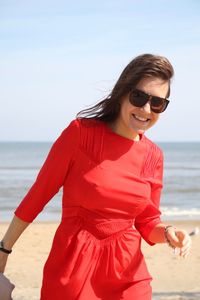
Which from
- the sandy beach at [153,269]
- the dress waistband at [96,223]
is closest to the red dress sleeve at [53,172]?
the dress waistband at [96,223]

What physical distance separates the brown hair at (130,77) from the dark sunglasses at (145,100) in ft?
0.15

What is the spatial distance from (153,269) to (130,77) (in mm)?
6913

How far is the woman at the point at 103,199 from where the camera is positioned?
2.83m

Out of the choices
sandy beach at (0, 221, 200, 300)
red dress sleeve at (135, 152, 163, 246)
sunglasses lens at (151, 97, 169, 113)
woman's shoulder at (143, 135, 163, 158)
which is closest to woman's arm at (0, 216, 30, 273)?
red dress sleeve at (135, 152, 163, 246)

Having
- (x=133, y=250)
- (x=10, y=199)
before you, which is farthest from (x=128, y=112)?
(x=10, y=199)

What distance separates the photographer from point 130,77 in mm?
2943

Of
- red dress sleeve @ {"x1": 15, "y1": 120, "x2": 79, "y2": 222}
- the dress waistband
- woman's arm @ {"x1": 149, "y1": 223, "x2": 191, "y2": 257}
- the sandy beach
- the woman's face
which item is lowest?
the sandy beach

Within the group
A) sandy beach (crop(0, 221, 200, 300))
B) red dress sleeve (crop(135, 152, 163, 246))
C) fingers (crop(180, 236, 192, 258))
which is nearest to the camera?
fingers (crop(180, 236, 192, 258))

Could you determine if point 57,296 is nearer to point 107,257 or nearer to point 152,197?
point 107,257

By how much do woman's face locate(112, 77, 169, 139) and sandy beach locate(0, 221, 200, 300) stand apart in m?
3.98

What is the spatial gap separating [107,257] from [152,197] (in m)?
0.40

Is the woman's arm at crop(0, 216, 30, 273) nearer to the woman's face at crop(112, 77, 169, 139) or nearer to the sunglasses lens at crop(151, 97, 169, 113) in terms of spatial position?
the woman's face at crop(112, 77, 169, 139)

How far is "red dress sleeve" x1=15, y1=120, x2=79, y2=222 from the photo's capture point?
9.32 feet

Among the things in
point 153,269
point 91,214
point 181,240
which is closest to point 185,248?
Result: point 181,240
